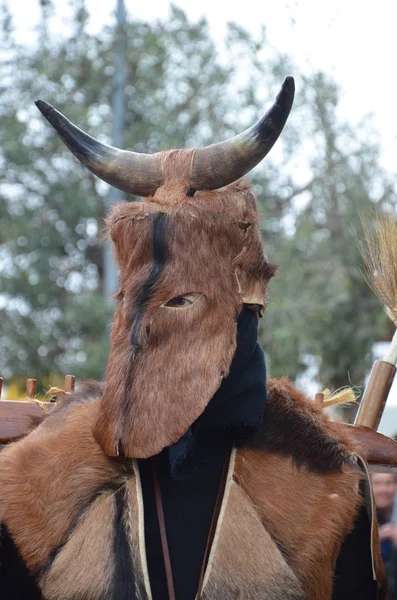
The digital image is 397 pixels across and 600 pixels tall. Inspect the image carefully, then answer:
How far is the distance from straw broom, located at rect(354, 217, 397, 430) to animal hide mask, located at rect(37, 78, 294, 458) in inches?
30.6

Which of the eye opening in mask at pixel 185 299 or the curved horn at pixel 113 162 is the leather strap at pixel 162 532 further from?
the curved horn at pixel 113 162

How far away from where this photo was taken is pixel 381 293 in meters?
3.77

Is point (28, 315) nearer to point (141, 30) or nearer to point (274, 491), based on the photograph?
point (141, 30)

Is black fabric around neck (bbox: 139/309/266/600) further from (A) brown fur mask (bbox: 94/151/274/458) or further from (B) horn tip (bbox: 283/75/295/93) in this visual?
(B) horn tip (bbox: 283/75/295/93)

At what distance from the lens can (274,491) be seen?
9.59 ft

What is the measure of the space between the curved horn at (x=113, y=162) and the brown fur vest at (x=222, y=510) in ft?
2.05

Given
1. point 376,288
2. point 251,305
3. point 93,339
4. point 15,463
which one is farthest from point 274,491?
point 93,339

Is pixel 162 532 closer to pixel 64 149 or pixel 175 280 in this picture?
pixel 175 280

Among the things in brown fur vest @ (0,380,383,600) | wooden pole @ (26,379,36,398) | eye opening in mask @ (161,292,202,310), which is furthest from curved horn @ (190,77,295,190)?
wooden pole @ (26,379,36,398)

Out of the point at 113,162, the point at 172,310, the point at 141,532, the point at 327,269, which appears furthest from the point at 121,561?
the point at 327,269

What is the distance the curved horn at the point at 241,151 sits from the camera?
2775 mm

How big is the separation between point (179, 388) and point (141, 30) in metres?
11.9

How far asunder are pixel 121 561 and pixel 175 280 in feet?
2.45

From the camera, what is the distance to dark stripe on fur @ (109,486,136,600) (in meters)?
2.71
